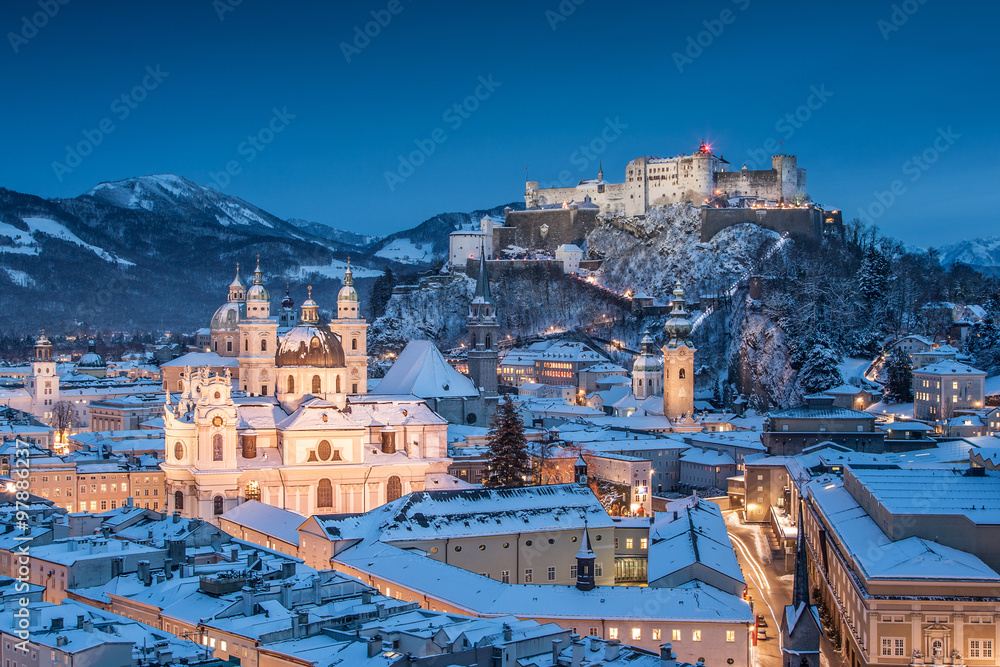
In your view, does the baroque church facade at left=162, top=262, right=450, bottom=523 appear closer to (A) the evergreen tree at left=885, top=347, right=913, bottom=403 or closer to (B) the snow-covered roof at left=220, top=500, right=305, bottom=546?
(B) the snow-covered roof at left=220, top=500, right=305, bottom=546

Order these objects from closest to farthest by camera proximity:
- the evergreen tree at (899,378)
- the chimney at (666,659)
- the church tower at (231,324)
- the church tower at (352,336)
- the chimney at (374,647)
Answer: the chimney at (374,647) < the chimney at (666,659) < the church tower at (352,336) < the evergreen tree at (899,378) < the church tower at (231,324)

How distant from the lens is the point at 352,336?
67.4 metres

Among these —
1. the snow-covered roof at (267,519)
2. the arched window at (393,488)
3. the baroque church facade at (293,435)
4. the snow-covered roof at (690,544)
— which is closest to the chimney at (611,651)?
the snow-covered roof at (690,544)

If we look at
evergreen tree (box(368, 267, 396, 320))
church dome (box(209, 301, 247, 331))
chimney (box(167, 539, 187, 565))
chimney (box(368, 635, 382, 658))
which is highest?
evergreen tree (box(368, 267, 396, 320))

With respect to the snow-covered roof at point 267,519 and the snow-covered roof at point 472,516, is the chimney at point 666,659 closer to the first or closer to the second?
the snow-covered roof at point 472,516

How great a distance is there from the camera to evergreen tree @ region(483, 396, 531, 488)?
5925 cm

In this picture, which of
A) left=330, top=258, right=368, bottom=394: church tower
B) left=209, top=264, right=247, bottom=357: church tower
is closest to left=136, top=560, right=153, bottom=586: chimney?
left=330, top=258, right=368, bottom=394: church tower

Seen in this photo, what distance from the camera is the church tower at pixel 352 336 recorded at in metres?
66.2

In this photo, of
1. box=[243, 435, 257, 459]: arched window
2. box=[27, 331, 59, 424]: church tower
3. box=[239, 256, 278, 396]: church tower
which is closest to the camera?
box=[243, 435, 257, 459]: arched window

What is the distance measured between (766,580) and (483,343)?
122 feet

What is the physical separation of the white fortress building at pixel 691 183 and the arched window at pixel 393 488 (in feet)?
206

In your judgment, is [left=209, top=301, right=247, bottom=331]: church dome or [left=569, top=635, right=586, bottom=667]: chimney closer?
[left=569, top=635, right=586, bottom=667]: chimney

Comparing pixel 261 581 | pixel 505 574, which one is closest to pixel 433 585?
pixel 261 581

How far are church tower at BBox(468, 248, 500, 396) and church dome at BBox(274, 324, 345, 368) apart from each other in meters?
17.6
